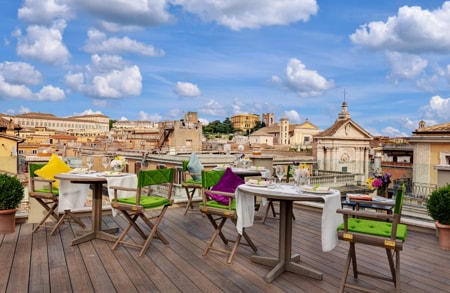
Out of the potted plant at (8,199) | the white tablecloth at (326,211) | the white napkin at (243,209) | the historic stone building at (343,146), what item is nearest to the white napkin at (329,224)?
the white tablecloth at (326,211)

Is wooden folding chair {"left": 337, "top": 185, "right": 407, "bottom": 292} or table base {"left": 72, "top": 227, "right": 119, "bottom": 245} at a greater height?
wooden folding chair {"left": 337, "top": 185, "right": 407, "bottom": 292}

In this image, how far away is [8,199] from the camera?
13.8ft

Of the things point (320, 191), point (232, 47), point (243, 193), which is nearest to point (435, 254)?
point (320, 191)

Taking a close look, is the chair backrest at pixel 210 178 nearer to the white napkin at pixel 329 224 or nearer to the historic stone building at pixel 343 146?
the white napkin at pixel 329 224

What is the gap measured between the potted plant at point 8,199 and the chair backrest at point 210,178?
8.57ft

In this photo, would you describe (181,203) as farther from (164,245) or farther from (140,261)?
(140,261)

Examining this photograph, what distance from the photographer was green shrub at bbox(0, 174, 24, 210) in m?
4.17

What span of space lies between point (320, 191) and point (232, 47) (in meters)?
7.88

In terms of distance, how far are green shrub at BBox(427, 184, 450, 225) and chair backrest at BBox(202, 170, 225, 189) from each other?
2.78m

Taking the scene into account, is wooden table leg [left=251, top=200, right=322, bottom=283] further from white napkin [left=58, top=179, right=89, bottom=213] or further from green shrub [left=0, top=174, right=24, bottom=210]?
green shrub [left=0, top=174, right=24, bottom=210]

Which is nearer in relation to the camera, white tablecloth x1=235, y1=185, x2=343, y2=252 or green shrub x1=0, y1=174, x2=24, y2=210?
white tablecloth x1=235, y1=185, x2=343, y2=252

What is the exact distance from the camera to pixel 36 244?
3930 mm

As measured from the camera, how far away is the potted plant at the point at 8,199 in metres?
4.18

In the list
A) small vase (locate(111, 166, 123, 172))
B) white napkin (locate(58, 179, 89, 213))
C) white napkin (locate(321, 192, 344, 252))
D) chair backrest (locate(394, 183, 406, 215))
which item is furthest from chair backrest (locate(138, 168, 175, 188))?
chair backrest (locate(394, 183, 406, 215))
